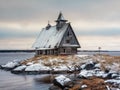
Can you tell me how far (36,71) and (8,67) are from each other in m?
17.6

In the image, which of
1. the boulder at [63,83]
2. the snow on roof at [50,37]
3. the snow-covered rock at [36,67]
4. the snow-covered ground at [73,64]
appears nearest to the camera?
the boulder at [63,83]

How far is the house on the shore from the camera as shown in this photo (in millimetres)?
85312

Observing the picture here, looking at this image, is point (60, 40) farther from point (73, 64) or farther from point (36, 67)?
point (36, 67)

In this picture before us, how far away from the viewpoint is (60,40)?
84.5m

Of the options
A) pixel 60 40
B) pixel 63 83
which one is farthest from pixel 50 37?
pixel 63 83

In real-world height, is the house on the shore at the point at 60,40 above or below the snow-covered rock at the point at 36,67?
above

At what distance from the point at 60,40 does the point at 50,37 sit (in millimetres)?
7044

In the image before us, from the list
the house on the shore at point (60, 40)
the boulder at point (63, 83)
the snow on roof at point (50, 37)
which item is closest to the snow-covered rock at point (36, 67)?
the house on the shore at point (60, 40)

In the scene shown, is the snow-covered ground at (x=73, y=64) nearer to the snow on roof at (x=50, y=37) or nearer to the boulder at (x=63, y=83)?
the snow on roof at (x=50, y=37)

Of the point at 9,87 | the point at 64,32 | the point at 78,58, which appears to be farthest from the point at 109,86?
the point at 64,32

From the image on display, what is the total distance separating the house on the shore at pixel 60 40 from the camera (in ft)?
280

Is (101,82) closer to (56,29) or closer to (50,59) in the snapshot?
(50,59)

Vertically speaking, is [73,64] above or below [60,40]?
below

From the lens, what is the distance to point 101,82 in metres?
41.8
